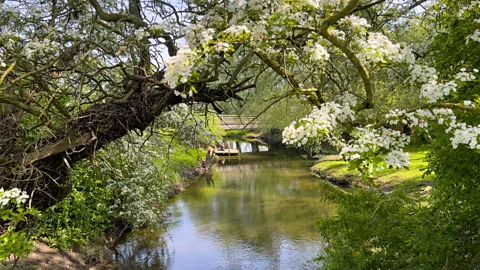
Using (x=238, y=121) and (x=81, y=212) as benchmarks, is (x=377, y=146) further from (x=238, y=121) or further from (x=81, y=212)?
(x=238, y=121)

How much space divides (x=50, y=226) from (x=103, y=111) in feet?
17.1

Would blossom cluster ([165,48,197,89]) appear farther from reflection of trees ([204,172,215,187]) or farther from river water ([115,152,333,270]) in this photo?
reflection of trees ([204,172,215,187])

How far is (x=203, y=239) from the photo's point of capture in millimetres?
11391

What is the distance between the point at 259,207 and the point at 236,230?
2612 mm

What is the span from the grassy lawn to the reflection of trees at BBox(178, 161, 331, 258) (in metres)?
1.06

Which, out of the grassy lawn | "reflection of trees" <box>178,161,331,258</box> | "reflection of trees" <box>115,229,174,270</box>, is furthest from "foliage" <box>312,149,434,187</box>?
"reflection of trees" <box>115,229,174,270</box>

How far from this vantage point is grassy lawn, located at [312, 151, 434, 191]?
503 inches

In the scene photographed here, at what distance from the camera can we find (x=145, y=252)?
34.1 feet

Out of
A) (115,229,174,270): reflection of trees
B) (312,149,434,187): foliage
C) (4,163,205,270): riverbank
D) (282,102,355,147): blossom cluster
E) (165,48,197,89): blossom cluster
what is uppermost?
(165,48,197,89): blossom cluster

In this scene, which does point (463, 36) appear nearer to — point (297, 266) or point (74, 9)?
point (74, 9)

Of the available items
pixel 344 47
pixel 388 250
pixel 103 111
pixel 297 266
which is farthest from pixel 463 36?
pixel 297 266

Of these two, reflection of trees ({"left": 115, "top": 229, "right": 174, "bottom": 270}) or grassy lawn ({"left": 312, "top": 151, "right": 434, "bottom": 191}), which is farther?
grassy lawn ({"left": 312, "top": 151, "right": 434, "bottom": 191})

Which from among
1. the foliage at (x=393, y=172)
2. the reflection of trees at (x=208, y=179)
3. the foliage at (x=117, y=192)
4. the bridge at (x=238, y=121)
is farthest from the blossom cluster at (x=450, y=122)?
the reflection of trees at (x=208, y=179)

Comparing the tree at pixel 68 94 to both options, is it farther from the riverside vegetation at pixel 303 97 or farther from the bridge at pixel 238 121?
the bridge at pixel 238 121
